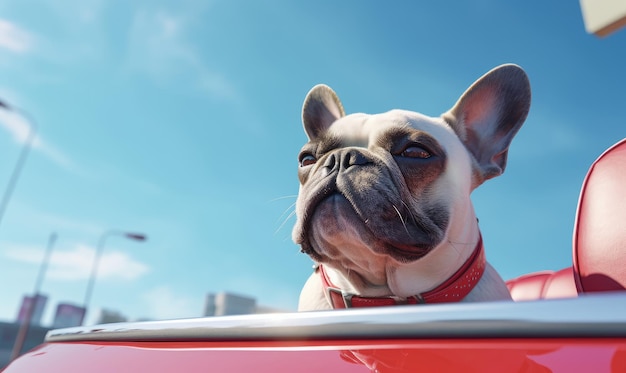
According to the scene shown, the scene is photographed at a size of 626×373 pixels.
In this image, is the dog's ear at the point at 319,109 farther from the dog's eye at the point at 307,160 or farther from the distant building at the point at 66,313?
the distant building at the point at 66,313

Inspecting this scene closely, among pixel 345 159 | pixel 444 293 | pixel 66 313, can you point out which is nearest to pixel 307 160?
pixel 345 159

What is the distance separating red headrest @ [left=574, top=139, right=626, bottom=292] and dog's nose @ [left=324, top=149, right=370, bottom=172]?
0.94 meters

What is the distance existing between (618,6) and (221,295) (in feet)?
76.4

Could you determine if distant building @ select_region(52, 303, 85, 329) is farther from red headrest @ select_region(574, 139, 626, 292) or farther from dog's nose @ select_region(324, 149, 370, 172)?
red headrest @ select_region(574, 139, 626, 292)

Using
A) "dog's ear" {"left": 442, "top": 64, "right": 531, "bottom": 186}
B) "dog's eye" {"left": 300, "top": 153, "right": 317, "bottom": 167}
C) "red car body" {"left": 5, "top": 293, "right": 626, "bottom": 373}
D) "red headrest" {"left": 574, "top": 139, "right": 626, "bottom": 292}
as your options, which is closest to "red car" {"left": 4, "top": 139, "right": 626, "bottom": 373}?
"red car body" {"left": 5, "top": 293, "right": 626, "bottom": 373}

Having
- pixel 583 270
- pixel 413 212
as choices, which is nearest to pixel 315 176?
pixel 413 212

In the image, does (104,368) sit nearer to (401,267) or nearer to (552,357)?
(552,357)

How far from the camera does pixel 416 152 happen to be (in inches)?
85.3

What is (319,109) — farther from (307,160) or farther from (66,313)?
(66,313)

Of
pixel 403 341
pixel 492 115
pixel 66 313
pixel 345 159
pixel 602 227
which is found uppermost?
pixel 66 313

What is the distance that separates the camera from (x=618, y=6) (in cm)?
205

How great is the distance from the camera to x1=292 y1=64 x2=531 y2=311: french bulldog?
6.46 feet

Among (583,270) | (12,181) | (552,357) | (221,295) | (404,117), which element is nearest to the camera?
(552,357)

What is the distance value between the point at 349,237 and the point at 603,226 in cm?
100
